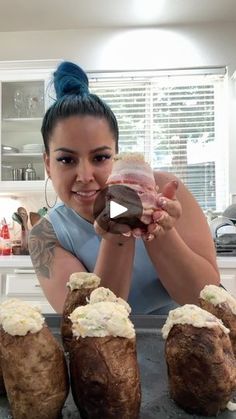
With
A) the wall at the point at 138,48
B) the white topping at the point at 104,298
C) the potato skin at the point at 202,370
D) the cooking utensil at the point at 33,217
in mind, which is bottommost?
the potato skin at the point at 202,370

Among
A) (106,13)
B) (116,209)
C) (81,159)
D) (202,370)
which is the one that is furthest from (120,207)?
(106,13)

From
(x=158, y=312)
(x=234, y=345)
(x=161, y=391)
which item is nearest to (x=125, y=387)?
(x=161, y=391)

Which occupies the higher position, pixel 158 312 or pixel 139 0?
pixel 139 0

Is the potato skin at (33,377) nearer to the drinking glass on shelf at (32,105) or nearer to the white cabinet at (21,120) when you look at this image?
the white cabinet at (21,120)

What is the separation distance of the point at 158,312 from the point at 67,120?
519 mm

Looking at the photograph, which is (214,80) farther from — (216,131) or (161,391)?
(161,391)

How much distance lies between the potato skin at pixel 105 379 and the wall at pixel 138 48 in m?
2.36

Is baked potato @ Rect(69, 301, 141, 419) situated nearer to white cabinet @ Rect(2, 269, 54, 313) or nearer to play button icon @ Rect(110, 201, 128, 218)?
play button icon @ Rect(110, 201, 128, 218)

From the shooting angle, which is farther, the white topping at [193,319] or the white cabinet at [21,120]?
the white cabinet at [21,120]

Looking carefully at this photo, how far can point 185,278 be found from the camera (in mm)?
826

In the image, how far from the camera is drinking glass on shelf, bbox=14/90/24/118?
2.71 metres

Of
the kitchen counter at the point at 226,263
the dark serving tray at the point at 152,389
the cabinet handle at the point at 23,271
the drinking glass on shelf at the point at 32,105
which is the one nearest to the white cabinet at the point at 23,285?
the cabinet handle at the point at 23,271

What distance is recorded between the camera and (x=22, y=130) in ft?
9.01

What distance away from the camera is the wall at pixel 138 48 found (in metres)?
2.64
